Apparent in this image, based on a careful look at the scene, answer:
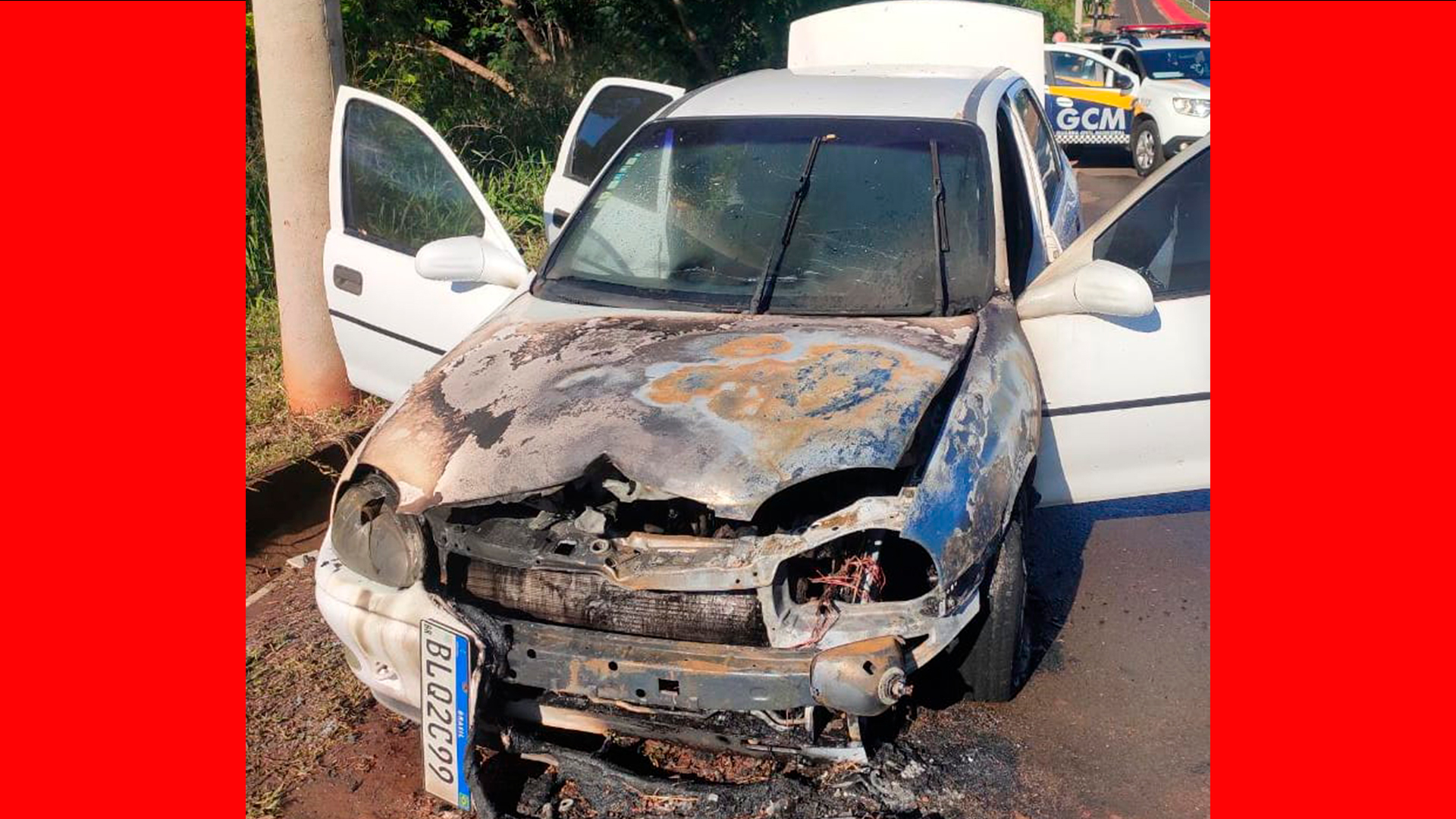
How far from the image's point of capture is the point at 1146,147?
548 inches

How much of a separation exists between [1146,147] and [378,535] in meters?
12.2

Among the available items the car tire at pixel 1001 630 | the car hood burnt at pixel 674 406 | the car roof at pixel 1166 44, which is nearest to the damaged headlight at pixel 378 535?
the car hood burnt at pixel 674 406

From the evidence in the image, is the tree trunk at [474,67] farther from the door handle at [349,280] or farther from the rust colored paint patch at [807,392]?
the rust colored paint patch at [807,392]

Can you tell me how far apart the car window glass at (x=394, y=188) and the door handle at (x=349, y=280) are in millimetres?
142

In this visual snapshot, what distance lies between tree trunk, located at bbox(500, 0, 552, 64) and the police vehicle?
521 centimetres

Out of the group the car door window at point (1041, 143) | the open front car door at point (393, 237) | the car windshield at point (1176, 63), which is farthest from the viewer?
the car windshield at point (1176, 63)

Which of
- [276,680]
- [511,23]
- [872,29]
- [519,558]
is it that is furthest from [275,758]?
[511,23]

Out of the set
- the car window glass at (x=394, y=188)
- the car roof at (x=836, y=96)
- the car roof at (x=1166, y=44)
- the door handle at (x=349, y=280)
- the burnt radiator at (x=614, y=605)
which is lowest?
the burnt radiator at (x=614, y=605)

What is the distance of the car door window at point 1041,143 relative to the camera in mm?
5484

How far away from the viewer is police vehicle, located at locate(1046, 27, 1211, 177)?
43.8 feet

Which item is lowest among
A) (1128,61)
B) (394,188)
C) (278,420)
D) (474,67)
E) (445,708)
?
(278,420)

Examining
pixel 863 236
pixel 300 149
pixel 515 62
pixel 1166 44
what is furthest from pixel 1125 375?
pixel 1166 44

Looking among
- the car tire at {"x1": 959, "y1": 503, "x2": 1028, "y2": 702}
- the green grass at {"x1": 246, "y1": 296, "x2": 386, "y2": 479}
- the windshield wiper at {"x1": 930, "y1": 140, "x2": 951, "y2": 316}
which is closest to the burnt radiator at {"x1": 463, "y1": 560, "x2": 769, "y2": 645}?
the car tire at {"x1": 959, "y1": 503, "x2": 1028, "y2": 702}

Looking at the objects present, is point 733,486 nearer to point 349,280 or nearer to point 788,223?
point 788,223
